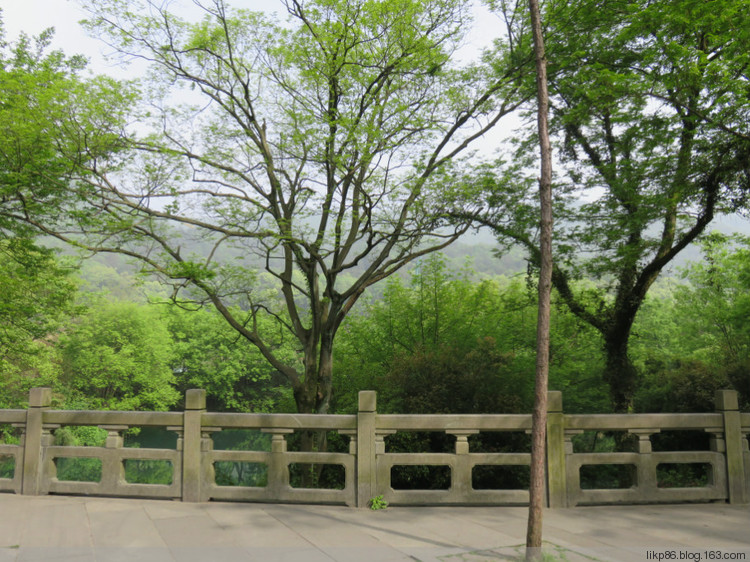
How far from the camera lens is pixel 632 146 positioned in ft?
39.3

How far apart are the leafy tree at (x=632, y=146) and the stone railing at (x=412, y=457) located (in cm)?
531

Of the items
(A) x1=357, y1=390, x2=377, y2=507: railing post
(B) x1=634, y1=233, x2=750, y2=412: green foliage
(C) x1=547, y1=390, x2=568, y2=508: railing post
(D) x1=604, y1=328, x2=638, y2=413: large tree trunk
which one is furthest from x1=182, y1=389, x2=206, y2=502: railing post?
(B) x1=634, y1=233, x2=750, y2=412: green foliage

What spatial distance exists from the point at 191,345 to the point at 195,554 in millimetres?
32997

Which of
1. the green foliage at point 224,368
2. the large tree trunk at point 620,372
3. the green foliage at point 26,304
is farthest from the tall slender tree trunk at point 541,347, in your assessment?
the green foliage at point 224,368

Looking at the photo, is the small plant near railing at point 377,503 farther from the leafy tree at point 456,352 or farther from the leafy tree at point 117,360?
the leafy tree at point 117,360

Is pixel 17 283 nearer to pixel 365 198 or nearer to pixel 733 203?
pixel 365 198

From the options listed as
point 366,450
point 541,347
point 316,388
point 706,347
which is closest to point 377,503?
point 366,450

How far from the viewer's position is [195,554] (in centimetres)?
445

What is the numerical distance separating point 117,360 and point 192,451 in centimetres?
2508

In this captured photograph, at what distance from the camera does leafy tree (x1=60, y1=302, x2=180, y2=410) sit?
2805 cm

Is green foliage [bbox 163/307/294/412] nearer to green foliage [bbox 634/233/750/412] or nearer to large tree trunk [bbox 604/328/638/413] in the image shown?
green foliage [bbox 634/233/750/412]

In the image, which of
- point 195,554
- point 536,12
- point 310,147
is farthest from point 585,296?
point 195,554

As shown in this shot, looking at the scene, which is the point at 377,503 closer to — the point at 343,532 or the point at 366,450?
the point at 366,450

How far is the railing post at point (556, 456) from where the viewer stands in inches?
240
